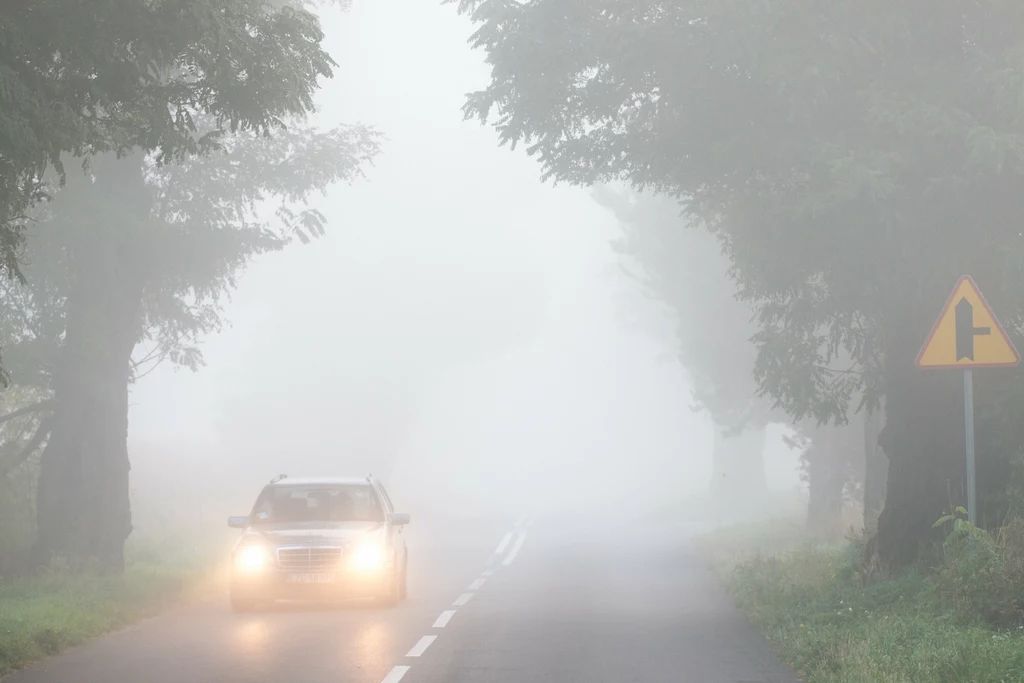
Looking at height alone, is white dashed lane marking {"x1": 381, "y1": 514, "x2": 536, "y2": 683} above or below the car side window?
below

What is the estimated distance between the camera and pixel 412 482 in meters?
76.1

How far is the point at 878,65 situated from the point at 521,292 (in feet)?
272

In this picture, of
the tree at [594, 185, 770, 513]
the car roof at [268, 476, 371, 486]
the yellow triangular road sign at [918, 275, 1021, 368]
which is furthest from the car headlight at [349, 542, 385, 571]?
the tree at [594, 185, 770, 513]

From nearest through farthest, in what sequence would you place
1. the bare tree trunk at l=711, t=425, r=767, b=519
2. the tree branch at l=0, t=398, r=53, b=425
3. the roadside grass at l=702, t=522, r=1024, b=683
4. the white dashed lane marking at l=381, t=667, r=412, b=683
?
1. the roadside grass at l=702, t=522, r=1024, b=683
2. the white dashed lane marking at l=381, t=667, r=412, b=683
3. the tree branch at l=0, t=398, r=53, b=425
4. the bare tree trunk at l=711, t=425, r=767, b=519

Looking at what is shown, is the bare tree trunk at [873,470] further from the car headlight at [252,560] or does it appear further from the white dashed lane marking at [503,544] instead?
the car headlight at [252,560]

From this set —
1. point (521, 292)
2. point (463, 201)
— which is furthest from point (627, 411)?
point (521, 292)

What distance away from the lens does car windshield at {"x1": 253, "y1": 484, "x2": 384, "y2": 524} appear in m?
18.2

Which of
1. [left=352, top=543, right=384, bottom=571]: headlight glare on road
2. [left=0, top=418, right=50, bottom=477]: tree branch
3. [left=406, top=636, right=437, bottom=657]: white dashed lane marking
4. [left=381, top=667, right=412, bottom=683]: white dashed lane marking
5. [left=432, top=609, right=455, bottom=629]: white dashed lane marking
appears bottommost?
[left=432, top=609, right=455, bottom=629]: white dashed lane marking

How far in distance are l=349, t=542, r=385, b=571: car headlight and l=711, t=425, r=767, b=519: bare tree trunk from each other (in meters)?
34.7

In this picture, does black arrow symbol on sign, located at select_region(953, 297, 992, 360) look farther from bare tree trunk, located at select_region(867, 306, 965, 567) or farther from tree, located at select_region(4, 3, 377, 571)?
tree, located at select_region(4, 3, 377, 571)

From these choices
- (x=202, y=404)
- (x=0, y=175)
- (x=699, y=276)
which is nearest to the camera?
(x=0, y=175)

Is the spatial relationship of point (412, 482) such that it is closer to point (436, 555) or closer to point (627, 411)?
point (436, 555)

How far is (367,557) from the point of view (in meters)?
16.8

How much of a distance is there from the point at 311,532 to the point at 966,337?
27.3 ft
